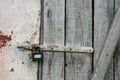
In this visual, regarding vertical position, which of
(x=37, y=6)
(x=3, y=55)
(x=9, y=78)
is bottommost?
(x=9, y=78)

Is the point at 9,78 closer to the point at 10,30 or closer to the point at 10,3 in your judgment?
the point at 10,30

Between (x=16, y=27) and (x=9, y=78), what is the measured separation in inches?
A: 10.9

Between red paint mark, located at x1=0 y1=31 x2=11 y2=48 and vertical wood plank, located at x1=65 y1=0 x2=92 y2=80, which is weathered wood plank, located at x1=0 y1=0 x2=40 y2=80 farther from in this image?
vertical wood plank, located at x1=65 y1=0 x2=92 y2=80

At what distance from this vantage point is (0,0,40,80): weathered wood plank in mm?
1861

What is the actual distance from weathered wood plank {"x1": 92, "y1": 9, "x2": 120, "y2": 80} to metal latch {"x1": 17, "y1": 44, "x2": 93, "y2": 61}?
0.09m

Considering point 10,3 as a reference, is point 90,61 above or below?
below

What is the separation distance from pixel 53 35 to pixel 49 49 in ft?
0.27

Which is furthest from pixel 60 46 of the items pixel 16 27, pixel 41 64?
pixel 16 27

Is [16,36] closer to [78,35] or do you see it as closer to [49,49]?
[49,49]

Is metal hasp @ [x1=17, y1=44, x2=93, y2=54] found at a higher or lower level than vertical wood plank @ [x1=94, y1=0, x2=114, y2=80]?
lower

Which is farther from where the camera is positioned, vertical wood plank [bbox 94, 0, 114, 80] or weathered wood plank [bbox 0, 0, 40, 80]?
vertical wood plank [bbox 94, 0, 114, 80]

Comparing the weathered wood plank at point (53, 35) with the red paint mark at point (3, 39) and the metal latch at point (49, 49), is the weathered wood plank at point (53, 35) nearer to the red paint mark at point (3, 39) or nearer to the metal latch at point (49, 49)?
the metal latch at point (49, 49)

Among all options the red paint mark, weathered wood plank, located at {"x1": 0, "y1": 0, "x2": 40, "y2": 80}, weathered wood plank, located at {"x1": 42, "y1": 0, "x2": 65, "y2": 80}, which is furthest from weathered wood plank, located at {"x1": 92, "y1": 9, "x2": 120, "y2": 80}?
the red paint mark

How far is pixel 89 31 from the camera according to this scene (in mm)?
1968
